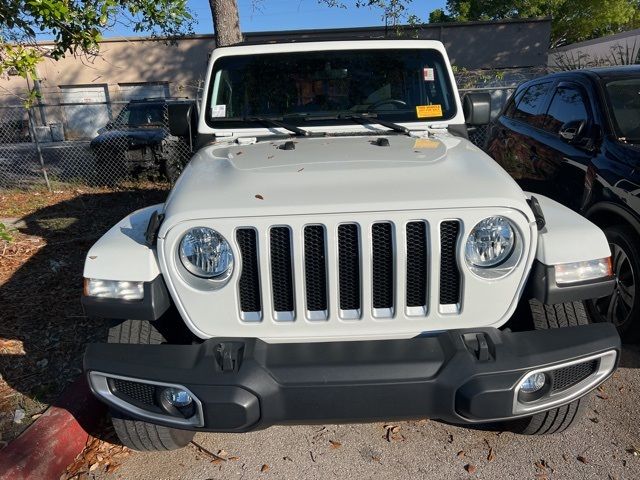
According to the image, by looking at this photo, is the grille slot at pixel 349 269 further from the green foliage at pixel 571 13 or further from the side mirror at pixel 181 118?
the green foliage at pixel 571 13

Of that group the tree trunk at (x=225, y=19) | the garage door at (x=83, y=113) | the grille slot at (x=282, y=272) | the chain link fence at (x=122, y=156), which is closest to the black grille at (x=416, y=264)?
the grille slot at (x=282, y=272)

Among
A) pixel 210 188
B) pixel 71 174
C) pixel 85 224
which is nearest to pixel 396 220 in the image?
pixel 210 188

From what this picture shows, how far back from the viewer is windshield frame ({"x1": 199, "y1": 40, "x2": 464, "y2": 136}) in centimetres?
343

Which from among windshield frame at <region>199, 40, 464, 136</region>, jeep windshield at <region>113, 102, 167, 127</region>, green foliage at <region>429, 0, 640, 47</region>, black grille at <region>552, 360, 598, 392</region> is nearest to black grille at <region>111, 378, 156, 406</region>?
black grille at <region>552, 360, 598, 392</region>

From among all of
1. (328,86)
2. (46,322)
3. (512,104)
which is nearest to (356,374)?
(328,86)

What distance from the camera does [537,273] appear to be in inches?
86.3

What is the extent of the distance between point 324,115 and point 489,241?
1.68m

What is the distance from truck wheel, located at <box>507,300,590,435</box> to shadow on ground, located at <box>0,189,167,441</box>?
2739 mm

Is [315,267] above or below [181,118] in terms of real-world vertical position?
below

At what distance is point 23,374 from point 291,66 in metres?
2.74

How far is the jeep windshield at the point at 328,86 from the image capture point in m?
3.52

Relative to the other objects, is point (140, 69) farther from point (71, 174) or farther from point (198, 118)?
point (198, 118)

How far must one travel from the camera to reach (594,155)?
12.9ft

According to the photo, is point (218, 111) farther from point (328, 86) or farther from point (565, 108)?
point (565, 108)
